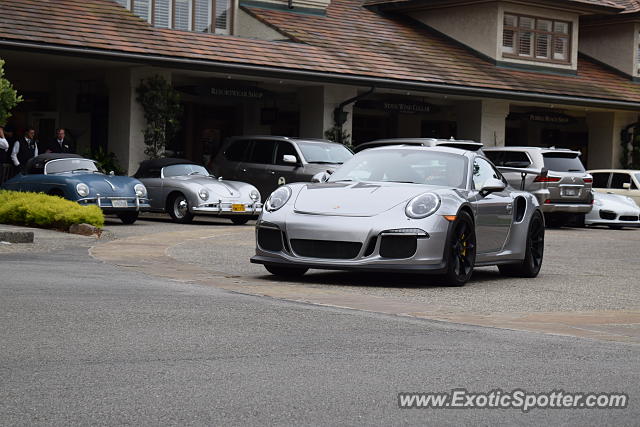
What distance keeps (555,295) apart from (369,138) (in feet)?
87.6

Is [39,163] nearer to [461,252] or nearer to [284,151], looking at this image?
[284,151]

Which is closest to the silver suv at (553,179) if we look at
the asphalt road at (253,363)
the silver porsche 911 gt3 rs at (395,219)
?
the silver porsche 911 gt3 rs at (395,219)

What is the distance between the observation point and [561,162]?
85.3 ft

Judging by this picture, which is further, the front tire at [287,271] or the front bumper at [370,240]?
the front tire at [287,271]

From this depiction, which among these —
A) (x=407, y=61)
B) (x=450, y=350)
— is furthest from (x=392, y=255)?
(x=407, y=61)

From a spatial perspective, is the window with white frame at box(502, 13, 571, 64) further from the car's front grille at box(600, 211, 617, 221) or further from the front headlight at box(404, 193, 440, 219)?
the front headlight at box(404, 193, 440, 219)

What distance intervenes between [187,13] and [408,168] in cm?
1817

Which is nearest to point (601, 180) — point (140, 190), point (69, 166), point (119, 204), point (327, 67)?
point (327, 67)

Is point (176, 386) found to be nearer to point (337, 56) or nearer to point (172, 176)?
point (172, 176)

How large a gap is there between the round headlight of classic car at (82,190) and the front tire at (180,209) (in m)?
2.50

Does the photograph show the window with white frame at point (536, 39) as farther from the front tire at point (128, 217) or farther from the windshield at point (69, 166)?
the front tire at point (128, 217)

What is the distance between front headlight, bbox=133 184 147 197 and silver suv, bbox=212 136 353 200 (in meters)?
3.38

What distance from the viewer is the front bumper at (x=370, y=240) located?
10.9 m

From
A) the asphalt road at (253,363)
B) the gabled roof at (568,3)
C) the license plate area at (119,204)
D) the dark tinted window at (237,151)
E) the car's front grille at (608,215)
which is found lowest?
the asphalt road at (253,363)
